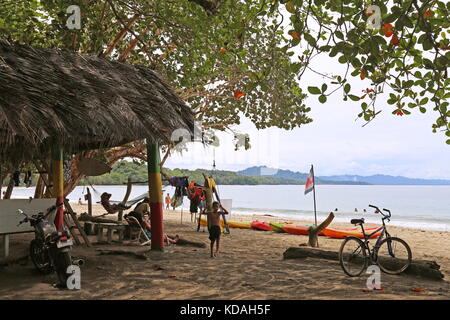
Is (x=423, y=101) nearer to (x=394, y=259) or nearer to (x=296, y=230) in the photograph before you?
(x=394, y=259)

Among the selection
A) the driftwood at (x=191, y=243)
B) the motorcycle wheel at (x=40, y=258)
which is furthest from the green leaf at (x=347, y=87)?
the driftwood at (x=191, y=243)

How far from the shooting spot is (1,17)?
410 inches

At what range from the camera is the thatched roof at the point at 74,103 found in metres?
5.45

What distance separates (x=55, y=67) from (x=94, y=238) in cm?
449

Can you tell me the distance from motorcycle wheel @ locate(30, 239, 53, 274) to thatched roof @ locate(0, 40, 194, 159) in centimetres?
139

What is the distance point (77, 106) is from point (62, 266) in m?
2.29

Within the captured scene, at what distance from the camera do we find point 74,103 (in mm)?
6102

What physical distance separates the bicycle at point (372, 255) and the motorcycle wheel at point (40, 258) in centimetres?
402

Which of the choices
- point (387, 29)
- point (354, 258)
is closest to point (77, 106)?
point (387, 29)

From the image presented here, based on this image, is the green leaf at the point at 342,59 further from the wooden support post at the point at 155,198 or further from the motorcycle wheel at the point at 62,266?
the wooden support post at the point at 155,198
